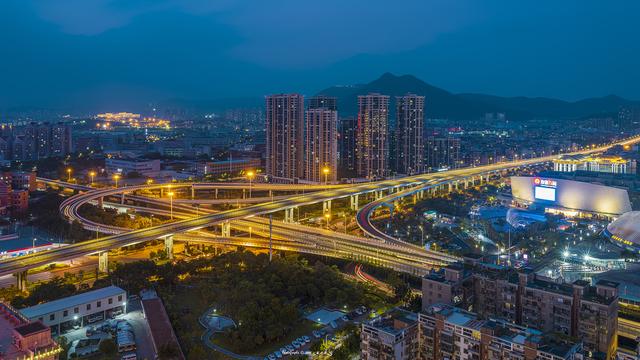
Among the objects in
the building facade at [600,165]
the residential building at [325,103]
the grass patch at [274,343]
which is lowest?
the grass patch at [274,343]

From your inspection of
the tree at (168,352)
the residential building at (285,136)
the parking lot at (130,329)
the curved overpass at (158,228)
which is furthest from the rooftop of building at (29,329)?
the residential building at (285,136)

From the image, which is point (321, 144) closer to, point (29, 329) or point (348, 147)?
point (348, 147)

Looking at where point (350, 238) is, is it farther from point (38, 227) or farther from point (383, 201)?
point (38, 227)

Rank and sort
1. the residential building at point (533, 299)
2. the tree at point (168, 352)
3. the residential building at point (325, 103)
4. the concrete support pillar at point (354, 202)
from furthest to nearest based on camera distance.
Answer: the residential building at point (325, 103) → the concrete support pillar at point (354, 202) → the residential building at point (533, 299) → the tree at point (168, 352)

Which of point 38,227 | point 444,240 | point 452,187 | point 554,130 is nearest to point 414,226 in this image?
point 444,240

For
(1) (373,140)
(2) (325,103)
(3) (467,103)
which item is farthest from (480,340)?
(3) (467,103)

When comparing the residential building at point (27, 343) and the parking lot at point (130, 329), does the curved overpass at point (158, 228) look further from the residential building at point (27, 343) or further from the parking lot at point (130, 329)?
the residential building at point (27, 343)
